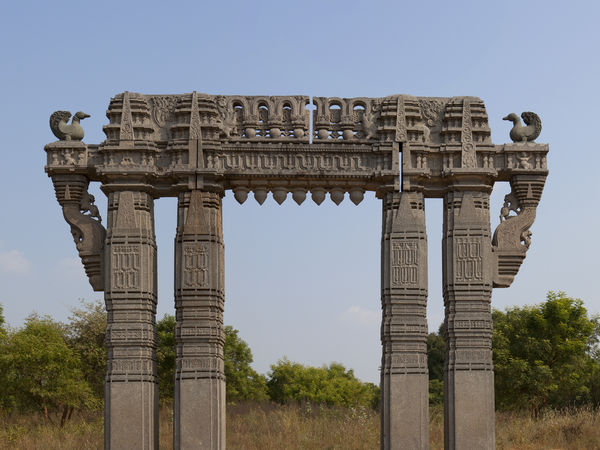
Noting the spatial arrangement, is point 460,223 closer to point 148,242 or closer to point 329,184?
point 329,184

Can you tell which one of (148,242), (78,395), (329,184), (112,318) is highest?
(329,184)

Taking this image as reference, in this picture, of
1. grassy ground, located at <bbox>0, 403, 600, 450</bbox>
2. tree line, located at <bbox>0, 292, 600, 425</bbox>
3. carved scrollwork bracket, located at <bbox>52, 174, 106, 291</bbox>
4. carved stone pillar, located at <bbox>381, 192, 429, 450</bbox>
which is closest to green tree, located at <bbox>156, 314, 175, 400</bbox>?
tree line, located at <bbox>0, 292, 600, 425</bbox>

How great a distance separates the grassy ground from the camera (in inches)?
669

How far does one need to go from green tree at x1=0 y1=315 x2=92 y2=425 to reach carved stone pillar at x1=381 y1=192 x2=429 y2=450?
39.6ft

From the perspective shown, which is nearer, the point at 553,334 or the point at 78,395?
the point at 78,395

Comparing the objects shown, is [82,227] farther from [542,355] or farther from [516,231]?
[542,355]

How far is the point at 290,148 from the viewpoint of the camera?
510 inches

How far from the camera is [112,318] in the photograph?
41.4ft

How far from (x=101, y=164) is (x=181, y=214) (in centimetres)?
136

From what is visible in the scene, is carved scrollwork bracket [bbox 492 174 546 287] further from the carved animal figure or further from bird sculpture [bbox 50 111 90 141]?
bird sculpture [bbox 50 111 90 141]

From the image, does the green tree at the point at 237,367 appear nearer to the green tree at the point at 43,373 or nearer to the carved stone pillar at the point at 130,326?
the green tree at the point at 43,373

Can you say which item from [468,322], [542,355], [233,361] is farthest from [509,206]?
[233,361]

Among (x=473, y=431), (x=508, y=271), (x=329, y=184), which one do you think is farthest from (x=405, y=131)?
(x=473, y=431)

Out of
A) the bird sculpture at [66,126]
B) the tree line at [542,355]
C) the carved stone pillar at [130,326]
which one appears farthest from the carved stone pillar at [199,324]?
the tree line at [542,355]
